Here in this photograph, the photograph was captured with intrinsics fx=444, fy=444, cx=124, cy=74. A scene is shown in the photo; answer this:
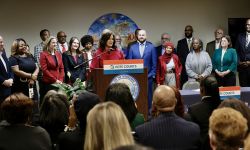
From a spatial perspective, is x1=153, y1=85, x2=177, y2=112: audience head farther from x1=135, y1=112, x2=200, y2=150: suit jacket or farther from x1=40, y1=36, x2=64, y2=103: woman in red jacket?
x1=40, y1=36, x2=64, y2=103: woman in red jacket

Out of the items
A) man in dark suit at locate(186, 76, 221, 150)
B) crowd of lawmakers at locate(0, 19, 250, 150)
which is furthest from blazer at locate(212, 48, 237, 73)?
man in dark suit at locate(186, 76, 221, 150)

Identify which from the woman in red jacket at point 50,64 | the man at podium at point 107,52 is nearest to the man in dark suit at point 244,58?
the woman in red jacket at point 50,64

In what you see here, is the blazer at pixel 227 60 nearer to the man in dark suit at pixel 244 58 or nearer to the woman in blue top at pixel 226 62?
the woman in blue top at pixel 226 62

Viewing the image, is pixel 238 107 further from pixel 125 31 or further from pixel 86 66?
pixel 125 31

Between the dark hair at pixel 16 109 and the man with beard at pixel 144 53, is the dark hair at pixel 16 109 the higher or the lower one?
the lower one

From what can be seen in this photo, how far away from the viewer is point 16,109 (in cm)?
289

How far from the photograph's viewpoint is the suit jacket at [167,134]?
2.80m

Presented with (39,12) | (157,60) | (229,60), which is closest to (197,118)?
(157,60)

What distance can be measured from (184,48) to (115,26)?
61.4 inches

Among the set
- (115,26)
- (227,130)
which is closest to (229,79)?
(115,26)

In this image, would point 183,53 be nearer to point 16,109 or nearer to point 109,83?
point 109,83

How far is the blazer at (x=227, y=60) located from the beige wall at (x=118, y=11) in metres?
1.73

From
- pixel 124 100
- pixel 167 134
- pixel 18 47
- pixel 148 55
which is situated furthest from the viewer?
pixel 148 55

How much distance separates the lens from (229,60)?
799 centimetres
